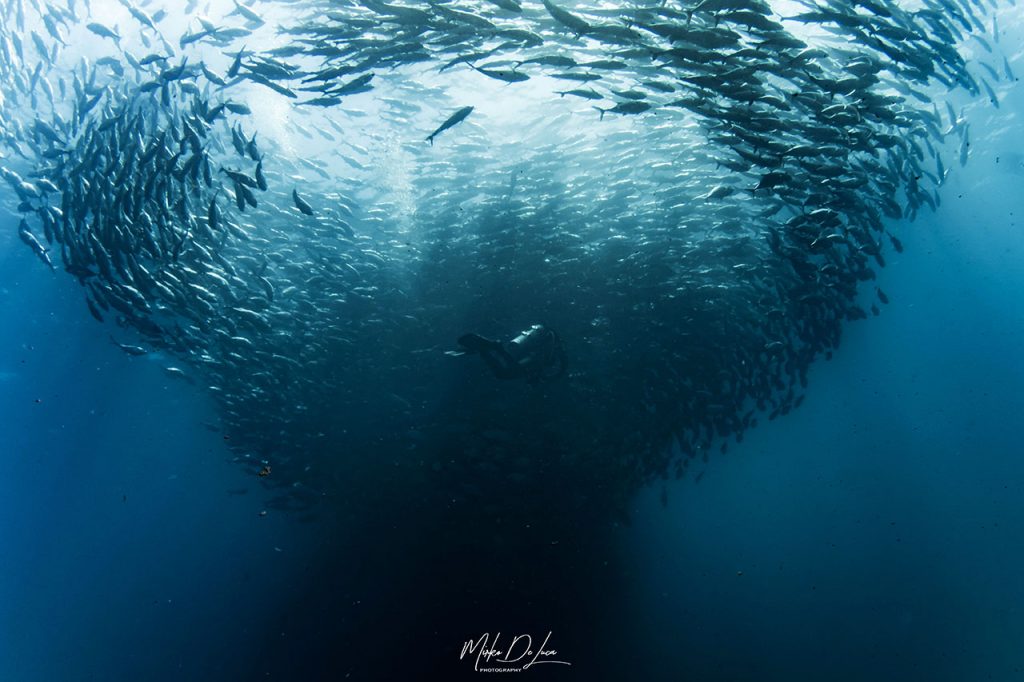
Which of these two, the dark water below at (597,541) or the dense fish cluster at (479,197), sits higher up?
the dense fish cluster at (479,197)

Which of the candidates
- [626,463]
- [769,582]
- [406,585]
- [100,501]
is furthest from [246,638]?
[769,582]

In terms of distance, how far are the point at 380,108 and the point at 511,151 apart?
242 centimetres

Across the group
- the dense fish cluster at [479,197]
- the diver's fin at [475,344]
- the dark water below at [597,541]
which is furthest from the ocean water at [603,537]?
the diver's fin at [475,344]

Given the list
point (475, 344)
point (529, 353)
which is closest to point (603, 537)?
point (529, 353)

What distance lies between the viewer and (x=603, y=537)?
15320mm

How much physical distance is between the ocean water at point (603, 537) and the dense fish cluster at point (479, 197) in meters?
2.25

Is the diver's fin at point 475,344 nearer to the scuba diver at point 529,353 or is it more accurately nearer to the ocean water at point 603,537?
the scuba diver at point 529,353

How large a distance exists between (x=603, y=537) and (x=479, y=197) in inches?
405

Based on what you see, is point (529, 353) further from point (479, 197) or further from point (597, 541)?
point (597, 541)

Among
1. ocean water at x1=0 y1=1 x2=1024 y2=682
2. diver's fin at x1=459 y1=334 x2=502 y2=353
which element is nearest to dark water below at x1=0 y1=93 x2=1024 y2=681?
ocean water at x1=0 y1=1 x2=1024 y2=682

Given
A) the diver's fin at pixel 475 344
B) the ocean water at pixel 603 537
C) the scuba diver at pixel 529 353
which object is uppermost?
the diver's fin at pixel 475 344

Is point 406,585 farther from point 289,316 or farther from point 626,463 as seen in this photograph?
point 289,316

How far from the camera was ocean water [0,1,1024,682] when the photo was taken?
51.3 ft

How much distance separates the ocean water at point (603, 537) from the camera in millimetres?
15641
